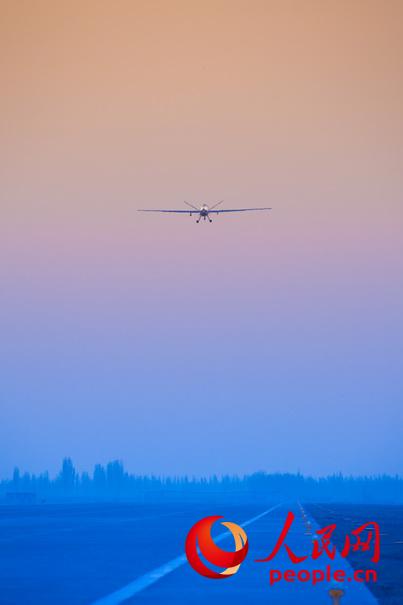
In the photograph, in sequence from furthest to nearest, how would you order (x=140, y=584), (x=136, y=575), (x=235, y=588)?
(x=136, y=575), (x=140, y=584), (x=235, y=588)

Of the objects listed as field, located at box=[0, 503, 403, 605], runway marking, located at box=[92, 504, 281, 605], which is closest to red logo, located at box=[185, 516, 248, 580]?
field, located at box=[0, 503, 403, 605]

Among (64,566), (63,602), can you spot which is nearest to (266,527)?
(64,566)

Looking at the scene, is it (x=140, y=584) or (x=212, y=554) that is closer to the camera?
(x=140, y=584)

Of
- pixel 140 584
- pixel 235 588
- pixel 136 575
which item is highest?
pixel 136 575

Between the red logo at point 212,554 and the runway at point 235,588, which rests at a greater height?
the red logo at point 212,554

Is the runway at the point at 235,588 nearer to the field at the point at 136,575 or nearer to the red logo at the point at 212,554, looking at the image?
the field at the point at 136,575

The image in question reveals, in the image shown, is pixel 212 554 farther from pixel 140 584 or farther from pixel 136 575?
pixel 140 584

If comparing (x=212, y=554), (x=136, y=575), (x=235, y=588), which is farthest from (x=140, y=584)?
(x=212, y=554)

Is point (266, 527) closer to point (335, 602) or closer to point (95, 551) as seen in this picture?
point (95, 551)

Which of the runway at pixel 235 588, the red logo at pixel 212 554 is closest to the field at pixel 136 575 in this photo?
the runway at pixel 235 588

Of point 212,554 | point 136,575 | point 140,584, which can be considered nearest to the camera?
point 140,584

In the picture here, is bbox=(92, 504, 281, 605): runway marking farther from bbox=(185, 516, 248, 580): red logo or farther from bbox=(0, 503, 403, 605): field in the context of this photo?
bbox=(185, 516, 248, 580): red logo
